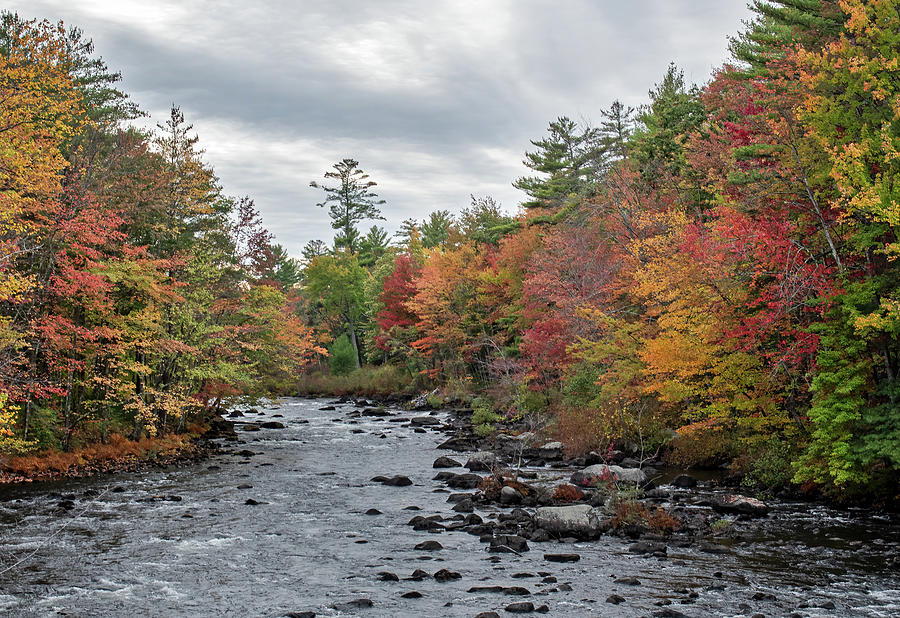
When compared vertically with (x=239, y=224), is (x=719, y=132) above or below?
above

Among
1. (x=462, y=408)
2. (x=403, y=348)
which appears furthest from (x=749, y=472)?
(x=403, y=348)

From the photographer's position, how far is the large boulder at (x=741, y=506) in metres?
17.0

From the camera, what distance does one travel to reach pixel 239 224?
3228 centimetres

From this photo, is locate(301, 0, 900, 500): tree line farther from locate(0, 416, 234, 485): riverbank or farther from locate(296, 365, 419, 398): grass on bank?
locate(296, 365, 419, 398): grass on bank

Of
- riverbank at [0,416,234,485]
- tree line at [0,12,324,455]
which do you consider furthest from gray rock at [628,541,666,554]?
riverbank at [0,416,234,485]

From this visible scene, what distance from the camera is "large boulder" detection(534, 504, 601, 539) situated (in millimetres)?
15766

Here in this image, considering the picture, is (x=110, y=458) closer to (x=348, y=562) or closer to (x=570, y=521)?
(x=348, y=562)

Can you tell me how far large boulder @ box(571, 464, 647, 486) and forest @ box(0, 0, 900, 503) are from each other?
2.21 metres

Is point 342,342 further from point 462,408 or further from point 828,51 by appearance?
point 828,51

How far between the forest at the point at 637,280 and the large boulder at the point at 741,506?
1.32m

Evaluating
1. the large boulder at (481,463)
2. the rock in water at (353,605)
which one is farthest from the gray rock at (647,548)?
the large boulder at (481,463)

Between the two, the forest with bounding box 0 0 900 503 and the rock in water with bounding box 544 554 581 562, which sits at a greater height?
the forest with bounding box 0 0 900 503

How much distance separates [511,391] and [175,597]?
80.7 feet

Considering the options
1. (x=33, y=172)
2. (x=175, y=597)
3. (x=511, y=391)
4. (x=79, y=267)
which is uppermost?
(x=33, y=172)
